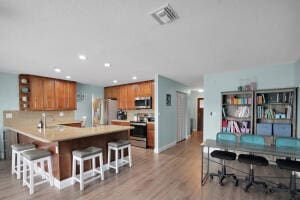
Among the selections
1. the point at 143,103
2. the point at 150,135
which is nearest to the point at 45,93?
the point at 143,103

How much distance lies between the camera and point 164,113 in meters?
4.77

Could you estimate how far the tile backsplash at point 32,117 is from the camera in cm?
415

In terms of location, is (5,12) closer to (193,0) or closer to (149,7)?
(149,7)

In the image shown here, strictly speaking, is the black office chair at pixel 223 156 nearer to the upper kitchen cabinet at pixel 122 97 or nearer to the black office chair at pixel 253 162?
the black office chair at pixel 253 162

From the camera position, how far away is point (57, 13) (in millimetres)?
1501

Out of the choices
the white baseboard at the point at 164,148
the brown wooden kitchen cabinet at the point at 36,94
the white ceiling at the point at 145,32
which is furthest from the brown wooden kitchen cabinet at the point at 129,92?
the brown wooden kitchen cabinet at the point at 36,94

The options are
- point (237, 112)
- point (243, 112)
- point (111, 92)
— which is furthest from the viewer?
point (111, 92)

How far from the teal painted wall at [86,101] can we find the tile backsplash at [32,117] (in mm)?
391

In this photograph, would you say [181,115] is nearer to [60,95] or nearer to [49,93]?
[60,95]

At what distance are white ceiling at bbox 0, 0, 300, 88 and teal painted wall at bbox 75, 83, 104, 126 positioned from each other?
2927 mm

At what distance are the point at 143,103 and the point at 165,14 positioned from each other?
3929 millimetres

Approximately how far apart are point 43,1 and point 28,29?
73 centimetres

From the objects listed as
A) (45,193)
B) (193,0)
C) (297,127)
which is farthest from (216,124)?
(45,193)

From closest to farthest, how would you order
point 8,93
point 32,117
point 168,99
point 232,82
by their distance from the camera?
point 232,82, point 8,93, point 32,117, point 168,99
